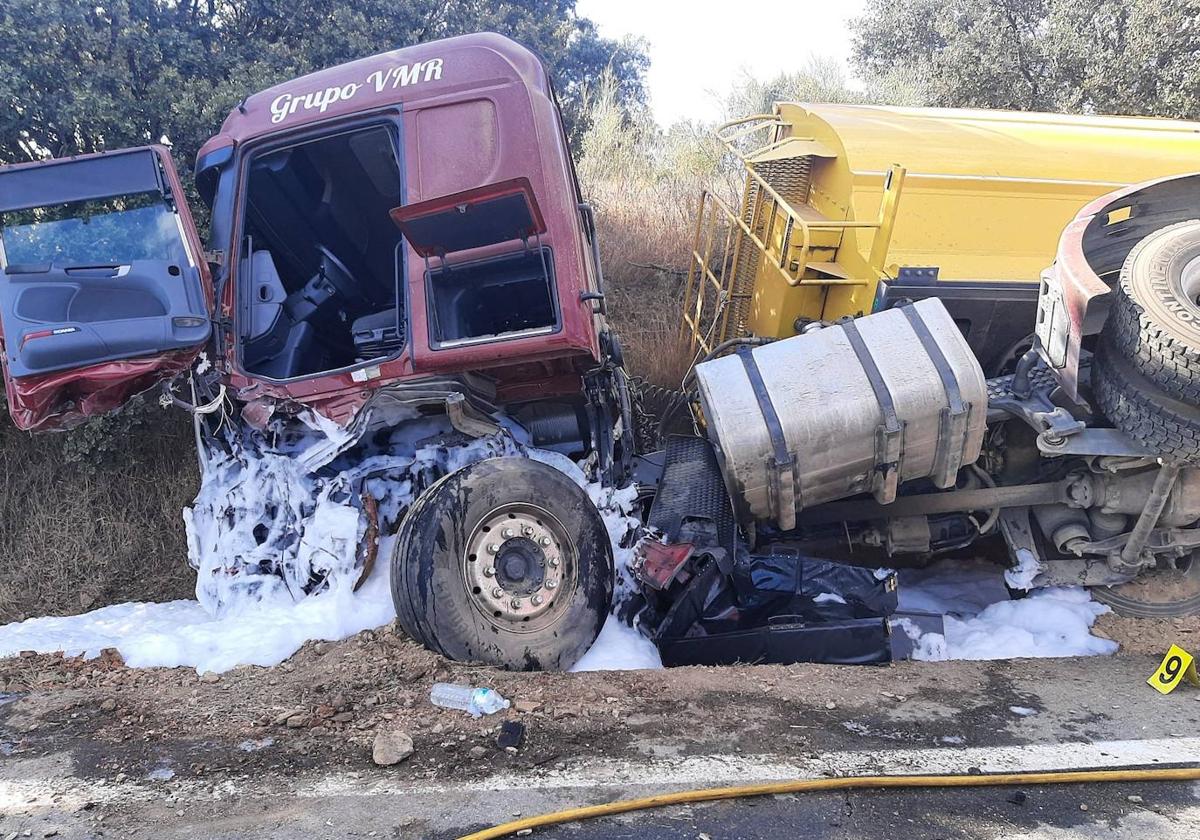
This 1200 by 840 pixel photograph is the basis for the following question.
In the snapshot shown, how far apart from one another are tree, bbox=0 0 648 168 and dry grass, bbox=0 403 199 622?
2.04 metres

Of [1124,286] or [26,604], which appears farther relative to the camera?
[26,604]

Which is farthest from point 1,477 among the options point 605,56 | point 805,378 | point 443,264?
point 605,56

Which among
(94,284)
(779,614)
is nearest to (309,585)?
(94,284)

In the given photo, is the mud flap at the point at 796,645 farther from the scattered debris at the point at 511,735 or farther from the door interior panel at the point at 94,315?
the door interior panel at the point at 94,315

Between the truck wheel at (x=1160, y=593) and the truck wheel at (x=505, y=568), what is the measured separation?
2.50 m

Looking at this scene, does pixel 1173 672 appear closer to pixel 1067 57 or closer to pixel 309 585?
pixel 309 585

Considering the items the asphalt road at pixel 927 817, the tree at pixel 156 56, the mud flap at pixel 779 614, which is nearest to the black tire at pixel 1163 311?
the mud flap at pixel 779 614

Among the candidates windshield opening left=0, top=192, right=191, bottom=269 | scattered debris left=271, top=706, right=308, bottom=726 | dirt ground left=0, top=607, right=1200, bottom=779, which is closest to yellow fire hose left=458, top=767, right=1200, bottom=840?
dirt ground left=0, top=607, right=1200, bottom=779

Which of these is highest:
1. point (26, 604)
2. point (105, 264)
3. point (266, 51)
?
point (266, 51)

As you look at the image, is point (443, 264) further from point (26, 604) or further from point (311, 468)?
point (26, 604)

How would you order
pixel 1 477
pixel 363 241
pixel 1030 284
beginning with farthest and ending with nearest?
pixel 1 477 → pixel 363 241 → pixel 1030 284

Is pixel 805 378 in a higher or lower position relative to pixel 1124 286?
lower

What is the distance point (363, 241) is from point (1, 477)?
307 centimetres

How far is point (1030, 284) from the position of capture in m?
4.04
